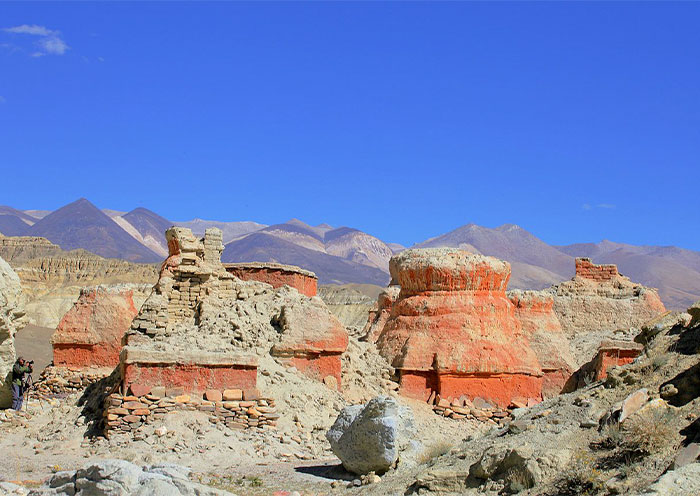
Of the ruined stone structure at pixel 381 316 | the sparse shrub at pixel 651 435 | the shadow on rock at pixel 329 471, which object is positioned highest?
the ruined stone structure at pixel 381 316

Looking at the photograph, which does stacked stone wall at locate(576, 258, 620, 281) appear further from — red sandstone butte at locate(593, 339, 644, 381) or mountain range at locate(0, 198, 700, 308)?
mountain range at locate(0, 198, 700, 308)

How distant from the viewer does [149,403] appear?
39.4 feet

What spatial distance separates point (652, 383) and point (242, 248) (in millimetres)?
149536

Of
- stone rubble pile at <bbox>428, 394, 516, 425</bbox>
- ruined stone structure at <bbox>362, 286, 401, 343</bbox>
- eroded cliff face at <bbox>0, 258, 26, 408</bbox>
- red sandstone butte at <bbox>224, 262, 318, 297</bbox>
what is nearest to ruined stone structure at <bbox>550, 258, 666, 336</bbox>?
ruined stone structure at <bbox>362, 286, 401, 343</bbox>

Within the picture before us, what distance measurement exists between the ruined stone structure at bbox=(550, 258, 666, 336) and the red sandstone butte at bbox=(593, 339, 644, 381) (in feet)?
18.3

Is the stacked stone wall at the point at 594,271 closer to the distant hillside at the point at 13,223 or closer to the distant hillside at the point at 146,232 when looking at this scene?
the distant hillside at the point at 146,232

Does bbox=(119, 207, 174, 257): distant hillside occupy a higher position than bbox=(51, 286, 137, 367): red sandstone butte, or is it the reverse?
bbox=(119, 207, 174, 257): distant hillside

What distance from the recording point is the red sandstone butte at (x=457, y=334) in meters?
16.6

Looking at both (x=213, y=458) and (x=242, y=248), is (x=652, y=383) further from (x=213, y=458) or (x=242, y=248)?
(x=242, y=248)

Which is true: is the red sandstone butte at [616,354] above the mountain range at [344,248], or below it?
below

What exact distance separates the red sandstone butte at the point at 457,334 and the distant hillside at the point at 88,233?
449 feet

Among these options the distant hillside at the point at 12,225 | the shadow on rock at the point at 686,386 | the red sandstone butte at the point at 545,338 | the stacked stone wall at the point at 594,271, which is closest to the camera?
the shadow on rock at the point at 686,386

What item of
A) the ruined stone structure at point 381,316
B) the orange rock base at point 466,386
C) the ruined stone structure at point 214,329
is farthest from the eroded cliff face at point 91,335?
the orange rock base at point 466,386

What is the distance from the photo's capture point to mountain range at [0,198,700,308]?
135 m
